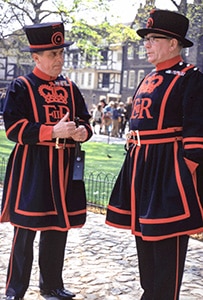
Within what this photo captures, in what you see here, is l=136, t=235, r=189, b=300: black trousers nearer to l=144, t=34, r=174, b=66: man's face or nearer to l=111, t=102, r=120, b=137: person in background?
l=144, t=34, r=174, b=66: man's face

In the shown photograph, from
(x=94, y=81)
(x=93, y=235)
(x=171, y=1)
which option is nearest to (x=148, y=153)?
(x=93, y=235)

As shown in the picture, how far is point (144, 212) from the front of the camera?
325cm

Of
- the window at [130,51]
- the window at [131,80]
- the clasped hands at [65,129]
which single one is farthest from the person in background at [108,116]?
the window at [131,80]

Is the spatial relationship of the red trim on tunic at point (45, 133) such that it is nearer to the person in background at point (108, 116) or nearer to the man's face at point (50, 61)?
the man's face at point (50, 61)

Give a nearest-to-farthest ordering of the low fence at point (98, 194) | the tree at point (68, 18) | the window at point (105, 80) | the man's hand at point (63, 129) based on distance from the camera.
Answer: the man's hand at point (63, 129), the low fence at point (98, 194), the tree at point (68, 18), the window at point (105, 80)

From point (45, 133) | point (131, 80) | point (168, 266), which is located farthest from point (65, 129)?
point (131, 80)

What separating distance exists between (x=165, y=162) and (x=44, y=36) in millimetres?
1261

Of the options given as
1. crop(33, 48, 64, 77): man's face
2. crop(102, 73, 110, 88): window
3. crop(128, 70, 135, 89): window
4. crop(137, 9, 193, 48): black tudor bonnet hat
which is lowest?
crop(102, 73, 110, 88): window

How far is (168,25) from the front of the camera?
3.31 meters

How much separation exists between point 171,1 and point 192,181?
12277 mm

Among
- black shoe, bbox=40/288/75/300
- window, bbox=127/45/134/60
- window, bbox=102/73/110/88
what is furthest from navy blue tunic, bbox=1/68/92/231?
window, bbox=102/73/110/88

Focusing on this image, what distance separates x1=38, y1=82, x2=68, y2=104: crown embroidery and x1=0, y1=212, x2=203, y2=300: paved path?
155cm

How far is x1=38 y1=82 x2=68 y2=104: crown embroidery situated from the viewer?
3676 mm

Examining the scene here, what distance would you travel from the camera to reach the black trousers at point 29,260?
12.3 feet
